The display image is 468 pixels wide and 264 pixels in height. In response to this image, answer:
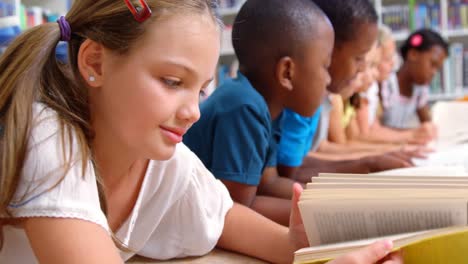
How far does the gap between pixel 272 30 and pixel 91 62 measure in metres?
0.54

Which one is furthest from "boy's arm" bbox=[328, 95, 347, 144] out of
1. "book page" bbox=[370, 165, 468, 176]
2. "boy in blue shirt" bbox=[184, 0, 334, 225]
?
"book page" bbox=[370, 165, 468, 176]

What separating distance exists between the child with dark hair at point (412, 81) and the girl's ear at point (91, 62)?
2595mm

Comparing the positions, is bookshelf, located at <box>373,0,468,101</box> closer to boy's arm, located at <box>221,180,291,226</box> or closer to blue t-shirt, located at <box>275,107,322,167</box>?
blue t-shirt, located at <box>275,107,322,167</box>

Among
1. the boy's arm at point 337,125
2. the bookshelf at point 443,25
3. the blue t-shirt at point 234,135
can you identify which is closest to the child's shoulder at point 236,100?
the blue t-shirt at point 234,135

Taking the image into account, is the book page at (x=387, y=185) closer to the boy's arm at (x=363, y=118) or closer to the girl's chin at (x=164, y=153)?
the girl's chin at (x=164, y=153)

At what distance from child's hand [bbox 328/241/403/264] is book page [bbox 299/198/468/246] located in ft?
0.12

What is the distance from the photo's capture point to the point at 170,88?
0.62 metres

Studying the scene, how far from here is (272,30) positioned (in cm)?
112

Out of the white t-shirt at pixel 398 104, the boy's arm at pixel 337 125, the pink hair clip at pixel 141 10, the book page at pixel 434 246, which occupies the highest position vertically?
the pink hair clip at pixel 141 10

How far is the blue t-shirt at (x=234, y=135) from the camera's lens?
3.20 feet

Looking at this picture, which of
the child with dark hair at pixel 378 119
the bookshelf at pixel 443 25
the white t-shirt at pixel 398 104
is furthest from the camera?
the bookshelf at pixel 443 25

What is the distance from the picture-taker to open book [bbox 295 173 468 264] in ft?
1.70

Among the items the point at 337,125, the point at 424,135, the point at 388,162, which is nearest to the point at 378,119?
the point at 424,135

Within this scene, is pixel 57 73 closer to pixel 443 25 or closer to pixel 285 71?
pixel 285 71
